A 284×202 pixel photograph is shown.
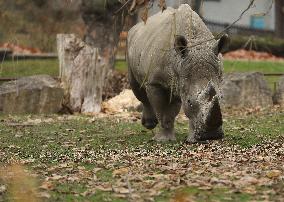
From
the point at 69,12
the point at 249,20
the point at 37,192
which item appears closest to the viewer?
the point at 37,192

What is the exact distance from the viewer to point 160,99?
39.7 feet

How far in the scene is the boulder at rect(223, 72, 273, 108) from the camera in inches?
814

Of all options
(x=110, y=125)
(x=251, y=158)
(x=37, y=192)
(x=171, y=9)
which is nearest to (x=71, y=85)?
(x=110, y=125)

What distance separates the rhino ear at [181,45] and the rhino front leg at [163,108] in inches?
36.9

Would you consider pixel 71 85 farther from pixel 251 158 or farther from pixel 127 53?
pixel 251 158

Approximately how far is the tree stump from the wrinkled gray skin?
6473mm

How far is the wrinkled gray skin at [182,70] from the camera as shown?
1099 centimetres

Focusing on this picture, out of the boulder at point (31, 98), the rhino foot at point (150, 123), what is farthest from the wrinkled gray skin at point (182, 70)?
the boulder at point (31, 98)

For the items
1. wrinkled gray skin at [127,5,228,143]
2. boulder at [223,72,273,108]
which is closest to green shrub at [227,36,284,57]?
boulder at [223,72,273,108]

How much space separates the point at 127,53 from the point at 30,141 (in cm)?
224

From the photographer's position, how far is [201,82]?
11.0 metres

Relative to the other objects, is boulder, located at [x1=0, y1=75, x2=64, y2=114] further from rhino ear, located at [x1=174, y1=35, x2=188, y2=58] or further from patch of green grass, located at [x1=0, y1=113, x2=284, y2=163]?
rhino ear, located at [x1=174, y1=35, x2=188, y2=58]

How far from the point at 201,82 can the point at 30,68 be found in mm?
16290

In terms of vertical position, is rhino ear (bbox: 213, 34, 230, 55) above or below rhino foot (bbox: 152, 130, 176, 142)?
above
